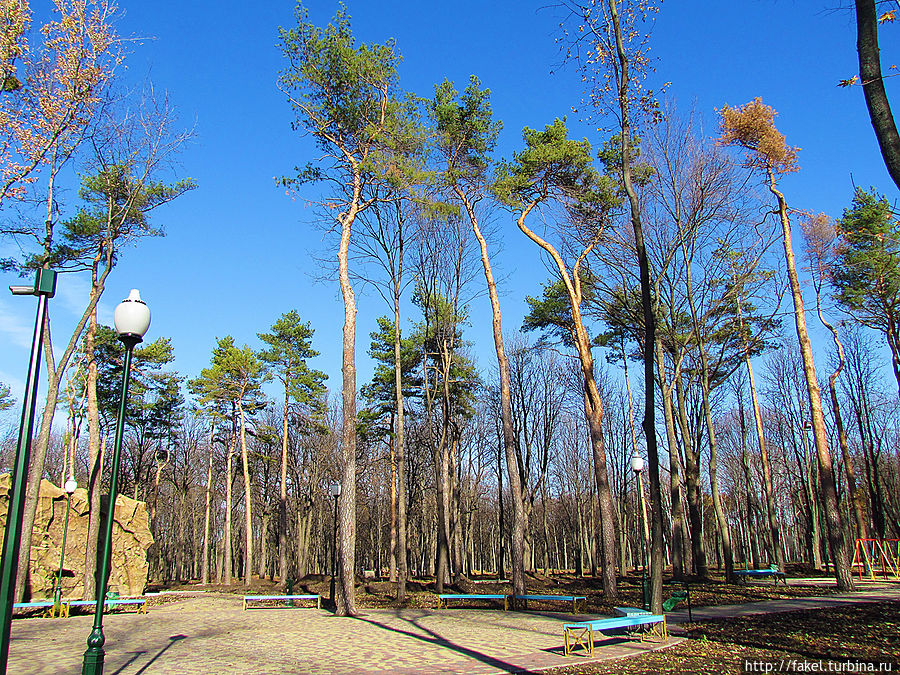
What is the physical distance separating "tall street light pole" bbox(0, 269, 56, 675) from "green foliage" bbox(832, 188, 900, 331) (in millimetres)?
23454

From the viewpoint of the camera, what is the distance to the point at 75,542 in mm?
18312

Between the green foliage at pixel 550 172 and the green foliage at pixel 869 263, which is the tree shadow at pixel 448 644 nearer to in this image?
the green foliage at pixel 550 172

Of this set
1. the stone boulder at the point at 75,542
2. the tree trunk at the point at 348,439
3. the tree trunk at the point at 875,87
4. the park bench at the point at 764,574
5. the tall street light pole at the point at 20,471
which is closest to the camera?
the tall street light pole at the point at 20,471

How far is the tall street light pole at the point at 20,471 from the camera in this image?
425 centimetres

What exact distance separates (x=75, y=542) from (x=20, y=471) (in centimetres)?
1733

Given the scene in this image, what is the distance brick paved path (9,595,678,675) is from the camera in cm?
690

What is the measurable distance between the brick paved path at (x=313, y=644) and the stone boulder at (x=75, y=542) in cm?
455

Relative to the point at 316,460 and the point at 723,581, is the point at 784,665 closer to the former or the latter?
the point at 723,581

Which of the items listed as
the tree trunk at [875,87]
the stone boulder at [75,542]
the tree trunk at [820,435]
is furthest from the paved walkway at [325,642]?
the tree trunk at [875,87]

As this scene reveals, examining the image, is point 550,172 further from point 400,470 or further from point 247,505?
point 247,505

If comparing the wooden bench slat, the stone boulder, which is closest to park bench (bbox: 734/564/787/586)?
the wooden bench slat

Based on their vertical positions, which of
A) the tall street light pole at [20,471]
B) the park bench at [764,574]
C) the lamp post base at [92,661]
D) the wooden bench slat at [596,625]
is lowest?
the park bench at [764,574]

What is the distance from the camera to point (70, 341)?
16.1 meters

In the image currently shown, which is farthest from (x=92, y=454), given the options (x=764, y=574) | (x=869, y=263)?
(x=869, y=263)
